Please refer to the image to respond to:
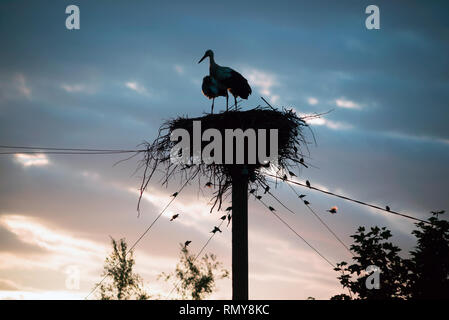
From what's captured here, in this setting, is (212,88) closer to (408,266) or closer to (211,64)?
(211,64)

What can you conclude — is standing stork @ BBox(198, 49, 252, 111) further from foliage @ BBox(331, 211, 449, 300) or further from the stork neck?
foliage @ BBox(331, 211, 449, 300)

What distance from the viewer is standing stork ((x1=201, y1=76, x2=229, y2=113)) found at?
31.0ft

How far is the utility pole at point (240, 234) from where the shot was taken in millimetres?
6023

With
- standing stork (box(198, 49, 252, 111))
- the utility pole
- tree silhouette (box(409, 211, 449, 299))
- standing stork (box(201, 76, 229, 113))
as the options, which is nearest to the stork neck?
standing stork (box(198, 49, 252, 111))

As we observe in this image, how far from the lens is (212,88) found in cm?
943

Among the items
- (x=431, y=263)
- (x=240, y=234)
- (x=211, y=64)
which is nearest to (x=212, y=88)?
(x=211, y=64)

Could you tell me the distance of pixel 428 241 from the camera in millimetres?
9141

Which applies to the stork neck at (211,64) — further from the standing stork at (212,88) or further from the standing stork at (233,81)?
the standing stork at (212,88)

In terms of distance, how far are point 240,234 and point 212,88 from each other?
4.01m
